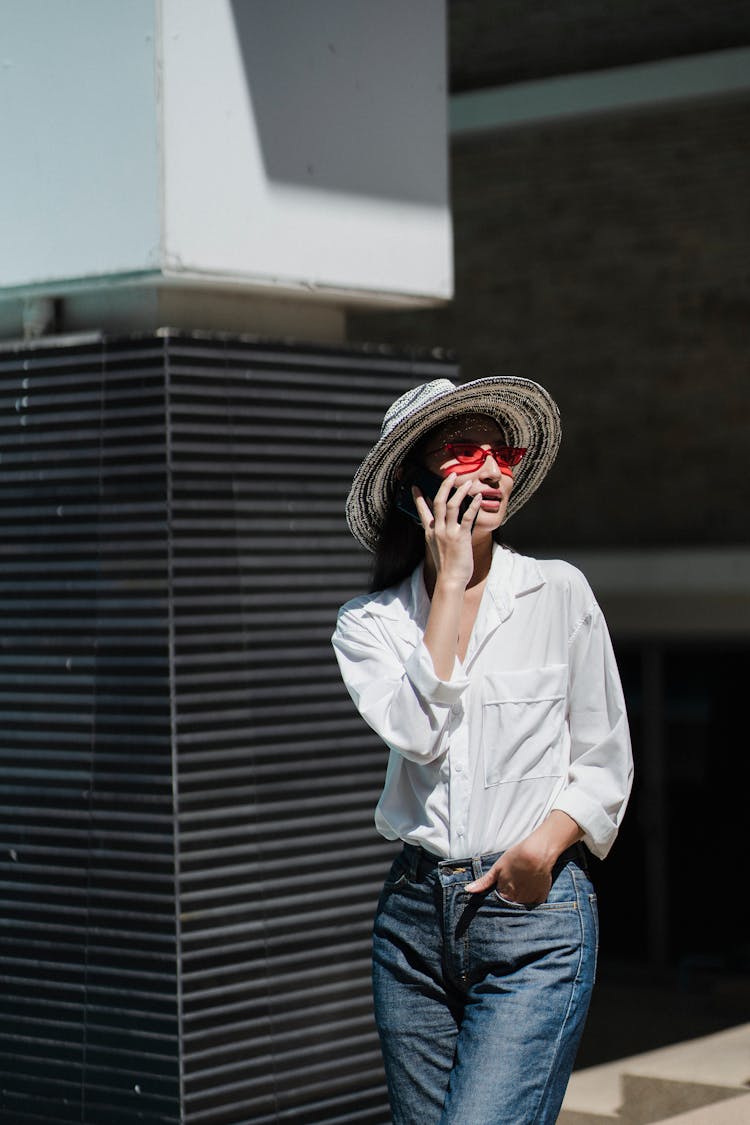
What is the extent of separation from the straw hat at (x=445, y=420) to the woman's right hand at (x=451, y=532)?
140 mm

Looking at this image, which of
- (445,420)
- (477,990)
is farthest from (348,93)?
(477,990)

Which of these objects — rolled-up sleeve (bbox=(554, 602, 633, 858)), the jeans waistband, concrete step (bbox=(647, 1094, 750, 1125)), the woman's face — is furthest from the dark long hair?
concrete step (bbox=(647, 1094, 750, 1125))

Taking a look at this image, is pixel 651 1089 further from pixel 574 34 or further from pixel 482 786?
pixel 574 34

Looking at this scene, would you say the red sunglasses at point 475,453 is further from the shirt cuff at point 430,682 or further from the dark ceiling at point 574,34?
the dark ceiling at point 574,34

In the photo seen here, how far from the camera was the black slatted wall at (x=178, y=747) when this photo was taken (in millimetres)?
4750

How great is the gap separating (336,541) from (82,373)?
0.92 m

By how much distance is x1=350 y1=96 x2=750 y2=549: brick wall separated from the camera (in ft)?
35.0

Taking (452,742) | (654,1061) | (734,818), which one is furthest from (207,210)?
(734,818)

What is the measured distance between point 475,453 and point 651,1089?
10.5 feet

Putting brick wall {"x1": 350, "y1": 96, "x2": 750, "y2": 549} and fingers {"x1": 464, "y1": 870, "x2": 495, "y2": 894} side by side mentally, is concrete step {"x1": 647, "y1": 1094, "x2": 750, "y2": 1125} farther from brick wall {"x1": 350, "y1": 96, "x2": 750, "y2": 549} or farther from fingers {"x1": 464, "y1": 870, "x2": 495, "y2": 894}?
brick wall {"x1": 350, "y1": 96, "x2": 750, "y2": 549}

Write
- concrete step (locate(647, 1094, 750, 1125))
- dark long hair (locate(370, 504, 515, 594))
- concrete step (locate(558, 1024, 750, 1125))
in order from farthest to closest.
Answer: concrete step (locate(558, 1024, 750, 1125))
concrete step (locate(647, 1094, 750, 1125))
dark long hair (locate(370, 504, 515, 594))

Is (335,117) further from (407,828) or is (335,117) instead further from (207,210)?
(407,828)

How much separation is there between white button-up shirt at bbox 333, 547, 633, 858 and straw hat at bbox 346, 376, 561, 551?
0.27m

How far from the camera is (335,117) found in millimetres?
5238
